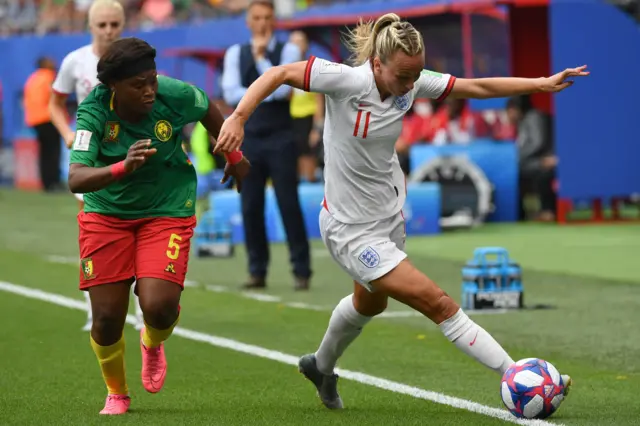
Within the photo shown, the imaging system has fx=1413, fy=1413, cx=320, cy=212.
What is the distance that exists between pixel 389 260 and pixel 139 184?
1.29 m

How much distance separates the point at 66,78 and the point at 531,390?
15.0 feet

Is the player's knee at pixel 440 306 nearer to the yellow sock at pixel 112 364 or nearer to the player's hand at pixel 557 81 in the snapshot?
the player's hand at pixel 557 81

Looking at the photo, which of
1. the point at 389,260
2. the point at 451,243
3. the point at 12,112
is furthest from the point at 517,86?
the point at 12,112

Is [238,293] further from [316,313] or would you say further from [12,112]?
[12,112]

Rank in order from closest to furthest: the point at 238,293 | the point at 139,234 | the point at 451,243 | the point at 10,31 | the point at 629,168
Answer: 1. the point at 139,234
2. the point at 238,293
3. the point at 451,243
4. the point at 629,168
5. the point at 10,31

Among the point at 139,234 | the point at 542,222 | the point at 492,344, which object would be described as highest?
the point at 139,234

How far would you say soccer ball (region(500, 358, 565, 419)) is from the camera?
20.7 ft

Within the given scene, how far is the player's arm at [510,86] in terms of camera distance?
670cm

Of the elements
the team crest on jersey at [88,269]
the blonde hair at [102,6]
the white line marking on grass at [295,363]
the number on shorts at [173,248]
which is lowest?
the white line marking on grass at [295,363]

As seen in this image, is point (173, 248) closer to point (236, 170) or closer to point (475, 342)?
point (236, 170)

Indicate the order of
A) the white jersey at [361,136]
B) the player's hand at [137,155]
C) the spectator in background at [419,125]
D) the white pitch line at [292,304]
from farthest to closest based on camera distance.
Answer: the spectator in background at [419,125] < the white pitch line at [292,304] < the white jersey at [361,136] < the player's hand at [137,155]

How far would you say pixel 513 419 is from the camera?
647 cm

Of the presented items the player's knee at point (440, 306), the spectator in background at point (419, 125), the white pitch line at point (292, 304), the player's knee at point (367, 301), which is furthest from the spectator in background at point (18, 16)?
the player's knee at point (440, 306)

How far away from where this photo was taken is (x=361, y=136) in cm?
664
